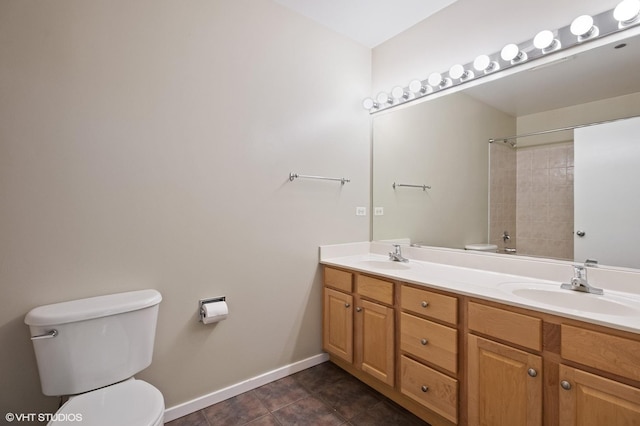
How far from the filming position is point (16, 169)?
130 centimetres

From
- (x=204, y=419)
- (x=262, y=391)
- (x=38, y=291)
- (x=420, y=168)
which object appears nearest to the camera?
(x=38, y=291)

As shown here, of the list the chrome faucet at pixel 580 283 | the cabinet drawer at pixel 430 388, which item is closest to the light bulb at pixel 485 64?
the chrome faucet at pixel 580 283

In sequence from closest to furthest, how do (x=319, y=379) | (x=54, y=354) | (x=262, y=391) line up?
1. (x=54, y=354)
2. (x=262, y=391)
3. (x=319, y=379)

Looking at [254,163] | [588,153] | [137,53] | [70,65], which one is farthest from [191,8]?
[588,153]

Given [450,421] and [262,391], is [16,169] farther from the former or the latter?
[450,421]

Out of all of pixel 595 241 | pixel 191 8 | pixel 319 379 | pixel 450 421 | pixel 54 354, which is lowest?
pixel 319 379

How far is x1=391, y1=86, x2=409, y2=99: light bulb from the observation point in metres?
2.35

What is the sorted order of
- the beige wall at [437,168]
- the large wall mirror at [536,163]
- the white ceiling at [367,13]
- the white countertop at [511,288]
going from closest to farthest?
the white countertop at [511,288], the large wall mirror at [536,163], the beige wall at [437,168], the white ceiling at [367,13]

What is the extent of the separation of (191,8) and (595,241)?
101 inches

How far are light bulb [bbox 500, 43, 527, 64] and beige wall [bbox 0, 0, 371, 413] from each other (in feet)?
3.70

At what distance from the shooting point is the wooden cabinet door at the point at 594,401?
3.21 ft

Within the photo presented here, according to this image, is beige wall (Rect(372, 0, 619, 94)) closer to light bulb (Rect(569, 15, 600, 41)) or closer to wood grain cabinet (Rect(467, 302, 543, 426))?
light bulb (Rect(569, 15, 600, 41))

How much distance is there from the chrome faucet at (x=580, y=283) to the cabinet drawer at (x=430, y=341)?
595mm

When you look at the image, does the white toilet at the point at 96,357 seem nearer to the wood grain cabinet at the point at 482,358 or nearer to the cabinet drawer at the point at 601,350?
the wood grain cabinet at the point at 482,358
